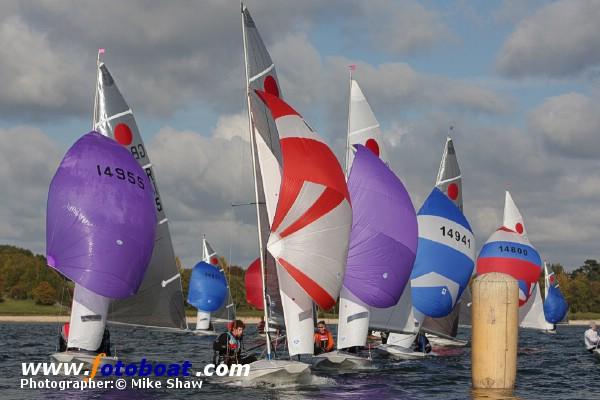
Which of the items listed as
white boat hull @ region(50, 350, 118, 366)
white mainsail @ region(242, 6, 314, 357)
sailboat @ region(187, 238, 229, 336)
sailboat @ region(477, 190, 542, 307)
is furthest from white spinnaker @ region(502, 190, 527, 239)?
white boat hull @ region(50, 350, 118, 366)

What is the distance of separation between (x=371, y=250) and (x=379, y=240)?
591mm

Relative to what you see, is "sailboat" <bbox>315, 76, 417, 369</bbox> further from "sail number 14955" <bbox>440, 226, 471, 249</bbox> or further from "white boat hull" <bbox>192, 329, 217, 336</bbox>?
"white boat hull" <bbox>192, 329, 217, 336</bbox>

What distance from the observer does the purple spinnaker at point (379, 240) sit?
33.2 meters

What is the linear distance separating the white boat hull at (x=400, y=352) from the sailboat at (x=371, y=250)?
673 centimetres

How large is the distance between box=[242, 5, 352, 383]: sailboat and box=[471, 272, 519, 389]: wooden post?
585 centimetres

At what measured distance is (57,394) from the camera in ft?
86.1

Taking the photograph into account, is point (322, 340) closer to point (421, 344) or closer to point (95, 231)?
point (421, 344)

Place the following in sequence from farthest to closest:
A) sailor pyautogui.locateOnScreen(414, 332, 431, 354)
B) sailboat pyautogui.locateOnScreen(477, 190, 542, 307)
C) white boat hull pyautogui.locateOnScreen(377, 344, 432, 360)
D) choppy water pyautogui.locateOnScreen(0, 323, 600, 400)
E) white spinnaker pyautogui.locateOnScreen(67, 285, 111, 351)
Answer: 1. sailboat pyautogui.locateOnScreen(477, 190, 542, 307)
2. sailor pyautogui.locateOnScreen(414, 332, 431, 354)
3. white boat hull pyautogui.locateOnScreen(377, 344, 432, 360)
4. white spinnaker pyautogui.locateOnScreen(67, 285, 111, 351)
5. choppy water pyautogui.locateOnScreen(0, 323, 600, 400)

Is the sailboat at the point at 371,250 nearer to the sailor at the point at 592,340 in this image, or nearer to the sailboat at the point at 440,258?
the sailboat at the point at 440,258

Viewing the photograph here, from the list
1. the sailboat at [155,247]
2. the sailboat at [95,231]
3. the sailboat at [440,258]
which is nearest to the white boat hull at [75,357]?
the sailboat at [95,231]

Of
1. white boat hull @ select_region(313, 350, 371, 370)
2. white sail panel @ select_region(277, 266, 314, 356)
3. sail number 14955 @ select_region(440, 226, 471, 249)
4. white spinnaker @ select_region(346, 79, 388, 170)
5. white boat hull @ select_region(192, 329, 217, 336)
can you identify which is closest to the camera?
white sail panel @ select_region(277, 266, 314, 356)

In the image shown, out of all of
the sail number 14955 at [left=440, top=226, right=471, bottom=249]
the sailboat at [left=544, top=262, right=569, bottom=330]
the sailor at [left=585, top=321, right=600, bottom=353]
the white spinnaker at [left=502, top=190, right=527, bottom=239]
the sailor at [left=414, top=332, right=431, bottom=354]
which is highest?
the white spinnaker at [left=502, top=190, right=527, bottom=239]

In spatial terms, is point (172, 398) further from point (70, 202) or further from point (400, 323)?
point (400, 323)

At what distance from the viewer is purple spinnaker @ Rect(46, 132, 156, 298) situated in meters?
29.3
